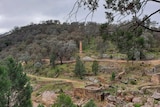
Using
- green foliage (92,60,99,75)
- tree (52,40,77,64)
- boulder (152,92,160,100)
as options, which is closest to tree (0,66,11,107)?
boulder (152,92,160,100)

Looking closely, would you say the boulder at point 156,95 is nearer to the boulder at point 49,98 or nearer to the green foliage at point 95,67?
the boulder at point 49,98

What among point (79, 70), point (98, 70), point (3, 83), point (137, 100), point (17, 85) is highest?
point (3, 83)

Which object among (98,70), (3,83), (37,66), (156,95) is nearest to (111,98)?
(156,95)

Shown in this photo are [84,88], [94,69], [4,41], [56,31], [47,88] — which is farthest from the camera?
[4,41]

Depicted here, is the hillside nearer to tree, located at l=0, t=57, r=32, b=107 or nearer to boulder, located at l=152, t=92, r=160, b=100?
boulder, located at l=152, t=92, r=160, b=100

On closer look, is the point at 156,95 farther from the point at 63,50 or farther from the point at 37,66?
the point at 63,50

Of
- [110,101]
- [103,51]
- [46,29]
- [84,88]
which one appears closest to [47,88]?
[84,88]

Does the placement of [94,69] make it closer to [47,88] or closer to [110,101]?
[47,88]

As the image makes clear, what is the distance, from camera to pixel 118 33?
6.17 m

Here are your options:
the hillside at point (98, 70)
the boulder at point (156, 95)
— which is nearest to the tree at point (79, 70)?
the hillside at point (98, 70)

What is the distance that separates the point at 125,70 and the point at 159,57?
6.68 meters

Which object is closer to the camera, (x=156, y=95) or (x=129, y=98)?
(x=129, y=98)

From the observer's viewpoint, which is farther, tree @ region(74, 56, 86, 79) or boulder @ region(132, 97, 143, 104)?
tree @ region(74, 56, 86, 79)

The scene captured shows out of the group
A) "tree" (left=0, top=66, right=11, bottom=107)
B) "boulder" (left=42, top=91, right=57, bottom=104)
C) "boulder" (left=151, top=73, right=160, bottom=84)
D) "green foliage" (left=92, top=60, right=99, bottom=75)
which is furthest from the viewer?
"green foliage" (left=92, top=60, right=99, bottom=75)
